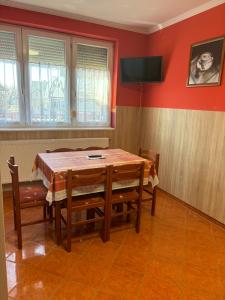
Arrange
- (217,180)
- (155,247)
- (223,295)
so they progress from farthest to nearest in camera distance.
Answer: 1. (217,180)
2. (155,247)
3. (223,295)

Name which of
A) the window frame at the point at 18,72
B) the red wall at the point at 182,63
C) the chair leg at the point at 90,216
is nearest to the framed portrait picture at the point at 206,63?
the red wall at the point at 182,63

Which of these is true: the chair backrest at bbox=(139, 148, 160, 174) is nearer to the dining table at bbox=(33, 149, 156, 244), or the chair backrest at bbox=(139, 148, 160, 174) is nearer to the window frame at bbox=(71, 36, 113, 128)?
the dining table at bbox=(33, 149, 156, 244)

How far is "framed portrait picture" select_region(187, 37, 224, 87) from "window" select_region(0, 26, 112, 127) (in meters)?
1.43

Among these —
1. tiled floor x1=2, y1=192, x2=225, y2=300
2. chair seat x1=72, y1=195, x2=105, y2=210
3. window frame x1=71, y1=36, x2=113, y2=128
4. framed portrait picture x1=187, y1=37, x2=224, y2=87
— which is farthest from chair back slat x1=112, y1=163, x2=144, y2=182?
window frame x1=71, y1=36, x2=113, y2=128

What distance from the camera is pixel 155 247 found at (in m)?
2.33

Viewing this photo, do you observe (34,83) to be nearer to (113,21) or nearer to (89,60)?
(89,60)

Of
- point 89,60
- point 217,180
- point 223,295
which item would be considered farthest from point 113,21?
point 223,295

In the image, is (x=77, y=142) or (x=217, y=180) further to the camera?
(x=77, y=142)

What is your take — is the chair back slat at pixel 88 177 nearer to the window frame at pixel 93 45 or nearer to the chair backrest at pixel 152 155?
the chair backrest at pixel 152 155

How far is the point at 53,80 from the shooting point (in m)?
3.53

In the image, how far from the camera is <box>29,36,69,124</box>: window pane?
3.40m

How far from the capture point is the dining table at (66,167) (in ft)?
6.77

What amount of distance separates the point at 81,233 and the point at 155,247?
793 mm

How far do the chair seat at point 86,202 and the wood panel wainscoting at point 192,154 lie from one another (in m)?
1.46
